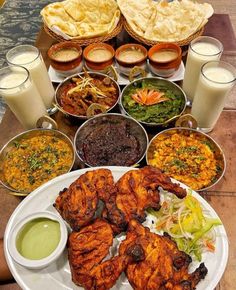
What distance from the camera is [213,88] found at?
224 centimetres

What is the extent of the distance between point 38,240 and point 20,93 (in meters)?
1.22

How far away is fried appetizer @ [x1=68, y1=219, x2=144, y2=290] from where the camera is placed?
1.50 meters

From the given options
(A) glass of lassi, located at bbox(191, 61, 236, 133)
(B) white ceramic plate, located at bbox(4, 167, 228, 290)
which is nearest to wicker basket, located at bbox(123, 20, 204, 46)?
(A) glass of lassi, located at bbox(191, 61, 236, 133)

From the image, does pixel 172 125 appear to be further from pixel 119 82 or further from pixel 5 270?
pixel 5 270


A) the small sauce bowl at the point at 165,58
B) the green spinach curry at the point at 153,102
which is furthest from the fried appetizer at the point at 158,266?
the small sauce bowl at the point at 165,58

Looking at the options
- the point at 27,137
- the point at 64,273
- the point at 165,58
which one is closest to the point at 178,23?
the point at 165,58

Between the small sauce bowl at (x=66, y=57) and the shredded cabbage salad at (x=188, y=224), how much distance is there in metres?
1.65

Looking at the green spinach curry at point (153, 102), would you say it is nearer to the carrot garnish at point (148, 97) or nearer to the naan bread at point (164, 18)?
the carrot garnish at point (148, 97)

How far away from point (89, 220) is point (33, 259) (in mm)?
357

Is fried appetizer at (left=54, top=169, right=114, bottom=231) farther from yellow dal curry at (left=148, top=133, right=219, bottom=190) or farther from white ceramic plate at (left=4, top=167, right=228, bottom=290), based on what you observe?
yellow dal curry at (left=148, top=133, right=219, bottom=190)

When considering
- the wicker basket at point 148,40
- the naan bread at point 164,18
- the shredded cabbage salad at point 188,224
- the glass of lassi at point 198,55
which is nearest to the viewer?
the shredded cabbage salad at point 188,224

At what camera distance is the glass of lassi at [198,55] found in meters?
2.51

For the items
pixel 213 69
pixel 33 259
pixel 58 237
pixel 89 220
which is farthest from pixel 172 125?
pixel 33 259

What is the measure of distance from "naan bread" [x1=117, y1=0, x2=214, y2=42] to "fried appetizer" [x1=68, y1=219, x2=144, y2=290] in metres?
Answer: 2.27
